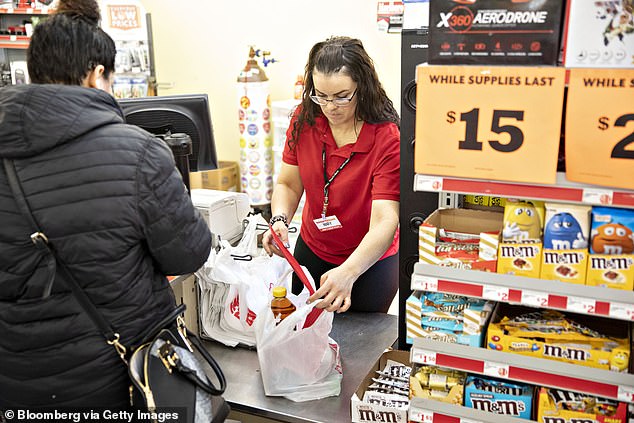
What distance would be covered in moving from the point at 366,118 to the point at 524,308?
1004 mm

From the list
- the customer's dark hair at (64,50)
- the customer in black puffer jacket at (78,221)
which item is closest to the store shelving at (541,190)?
the customer in black puffer jacket at (78,221)

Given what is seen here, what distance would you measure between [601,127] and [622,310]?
44 centimetres

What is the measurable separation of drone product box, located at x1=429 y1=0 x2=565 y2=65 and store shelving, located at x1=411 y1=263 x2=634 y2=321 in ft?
1.80

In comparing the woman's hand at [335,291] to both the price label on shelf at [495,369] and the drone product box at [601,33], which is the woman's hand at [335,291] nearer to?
the price label on shelf at [495,369]

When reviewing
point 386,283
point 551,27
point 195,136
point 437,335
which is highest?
point 551,27

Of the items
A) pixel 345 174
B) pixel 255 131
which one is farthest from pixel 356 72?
pixel 255 131

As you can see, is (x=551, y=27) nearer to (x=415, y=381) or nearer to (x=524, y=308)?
(x=524, y=308)

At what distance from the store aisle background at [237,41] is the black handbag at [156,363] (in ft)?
15.1

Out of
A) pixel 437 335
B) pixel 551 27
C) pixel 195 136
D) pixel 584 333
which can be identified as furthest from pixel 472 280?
pixel 195 136

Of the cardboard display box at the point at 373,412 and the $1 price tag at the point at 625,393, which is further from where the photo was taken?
the cardboard display box at the point at 373,412

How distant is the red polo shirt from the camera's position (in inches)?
97.9

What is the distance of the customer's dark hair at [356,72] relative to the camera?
2477mm

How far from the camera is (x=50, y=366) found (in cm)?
167

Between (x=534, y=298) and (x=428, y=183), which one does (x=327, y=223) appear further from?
(x=534, y=298)
